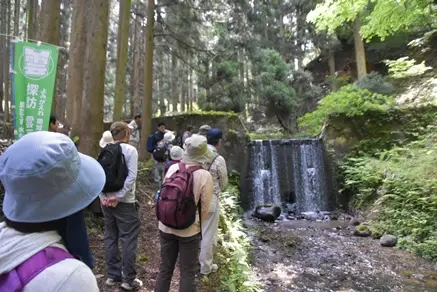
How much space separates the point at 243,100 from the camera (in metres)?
16.5

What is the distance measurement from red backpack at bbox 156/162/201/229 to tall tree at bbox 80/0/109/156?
2.35m

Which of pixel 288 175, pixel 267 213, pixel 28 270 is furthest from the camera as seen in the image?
pixel 288 175

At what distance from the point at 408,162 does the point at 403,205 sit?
158cm

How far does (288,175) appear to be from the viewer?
1316 centimetres

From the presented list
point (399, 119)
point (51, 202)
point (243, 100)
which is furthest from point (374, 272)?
point (243, 100)

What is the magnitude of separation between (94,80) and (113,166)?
191 cm

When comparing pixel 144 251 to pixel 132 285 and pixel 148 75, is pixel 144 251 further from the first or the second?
pixel 148 75

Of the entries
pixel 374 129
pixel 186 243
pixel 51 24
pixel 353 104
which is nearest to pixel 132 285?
pixel 186 243

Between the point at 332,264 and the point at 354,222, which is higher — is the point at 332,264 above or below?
below

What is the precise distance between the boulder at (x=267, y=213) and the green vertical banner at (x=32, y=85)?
313 inches

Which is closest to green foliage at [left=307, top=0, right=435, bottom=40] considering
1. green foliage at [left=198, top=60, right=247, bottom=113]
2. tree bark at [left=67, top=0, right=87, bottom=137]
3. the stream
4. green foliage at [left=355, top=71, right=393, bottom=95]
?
the stream

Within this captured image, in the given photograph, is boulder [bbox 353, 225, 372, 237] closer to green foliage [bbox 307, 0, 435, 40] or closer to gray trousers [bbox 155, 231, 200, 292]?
green foliage [bbox 307, 0, 435, 40]

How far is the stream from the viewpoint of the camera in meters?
5.75

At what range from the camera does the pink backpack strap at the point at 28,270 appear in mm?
946
